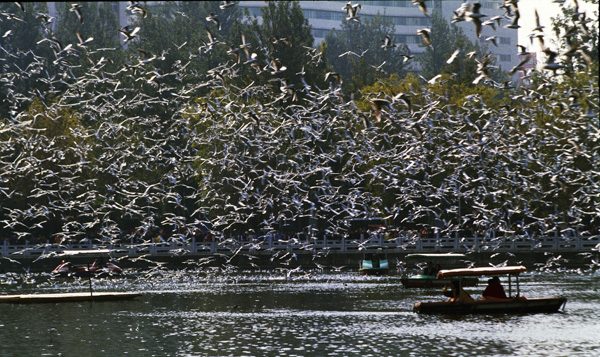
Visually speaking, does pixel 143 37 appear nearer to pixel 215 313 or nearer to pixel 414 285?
pixel 414 285

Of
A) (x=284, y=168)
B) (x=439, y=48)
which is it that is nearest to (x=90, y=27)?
(x=284, y=168)

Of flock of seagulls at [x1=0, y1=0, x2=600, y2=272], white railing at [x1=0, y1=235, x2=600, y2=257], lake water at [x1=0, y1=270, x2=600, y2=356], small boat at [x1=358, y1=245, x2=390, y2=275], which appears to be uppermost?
flock of seagulls at [x1=0, y1=0, x2=600, y2=272]

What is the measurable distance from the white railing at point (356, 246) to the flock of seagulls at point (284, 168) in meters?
1.20

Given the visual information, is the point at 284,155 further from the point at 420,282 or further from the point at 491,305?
the point at 491,305

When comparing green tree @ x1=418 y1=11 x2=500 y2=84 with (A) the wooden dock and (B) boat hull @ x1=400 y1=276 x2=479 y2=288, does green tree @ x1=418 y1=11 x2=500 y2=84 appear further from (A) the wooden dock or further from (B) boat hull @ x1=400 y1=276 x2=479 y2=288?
(A) the wooden dock

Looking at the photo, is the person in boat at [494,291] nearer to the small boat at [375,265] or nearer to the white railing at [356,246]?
the white railing at [356,246]

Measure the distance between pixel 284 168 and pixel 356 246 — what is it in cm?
816

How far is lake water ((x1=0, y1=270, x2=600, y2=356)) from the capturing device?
28781 mm

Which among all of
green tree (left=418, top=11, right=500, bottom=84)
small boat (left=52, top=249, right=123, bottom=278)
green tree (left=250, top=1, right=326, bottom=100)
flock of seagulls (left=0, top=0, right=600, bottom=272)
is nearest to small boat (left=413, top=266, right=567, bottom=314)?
flock of seagulls (left=0, top=0, right=600, bottom=272)

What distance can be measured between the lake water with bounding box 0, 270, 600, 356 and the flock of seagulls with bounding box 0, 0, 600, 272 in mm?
9371

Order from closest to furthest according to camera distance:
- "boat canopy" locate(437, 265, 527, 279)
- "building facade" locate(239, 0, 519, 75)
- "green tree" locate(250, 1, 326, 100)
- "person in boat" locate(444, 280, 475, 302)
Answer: "boat canopy" locate(437, 265, 527, 279), "person in boat" locate(444, 280, 475, 302), "green tree" locate(250, 1, 326, 100), "building facade" locate(239, 0, 519, 75)

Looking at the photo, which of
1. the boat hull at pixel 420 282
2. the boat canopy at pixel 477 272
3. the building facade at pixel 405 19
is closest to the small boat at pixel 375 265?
the boat hull at pixel 420 282

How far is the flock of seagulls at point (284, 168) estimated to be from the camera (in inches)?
2317

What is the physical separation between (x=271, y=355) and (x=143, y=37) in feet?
276
